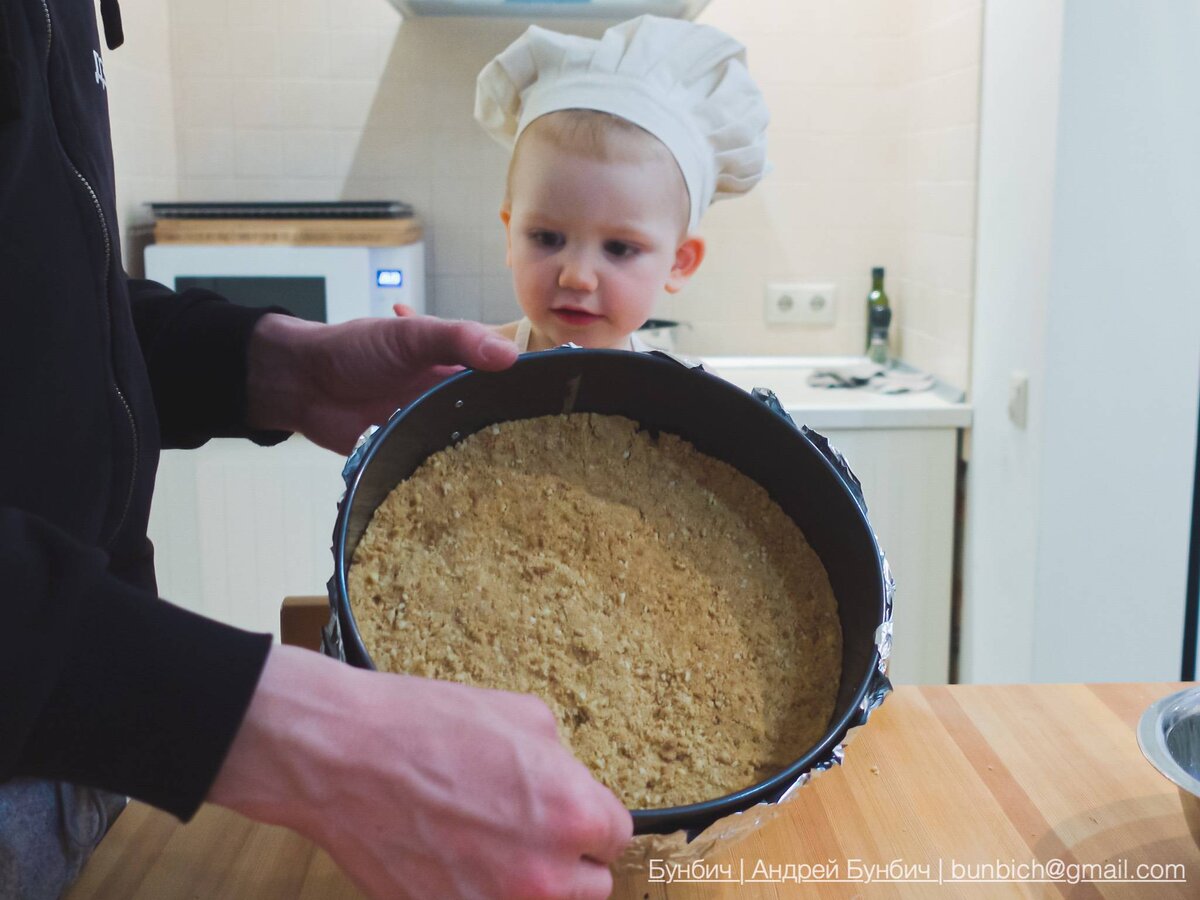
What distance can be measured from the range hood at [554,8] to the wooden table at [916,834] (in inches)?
65.6

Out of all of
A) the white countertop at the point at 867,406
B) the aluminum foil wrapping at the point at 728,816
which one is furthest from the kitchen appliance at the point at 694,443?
the white countertop at the point at 867,406

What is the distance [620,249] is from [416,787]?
3.49ft

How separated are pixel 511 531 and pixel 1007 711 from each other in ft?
1.63

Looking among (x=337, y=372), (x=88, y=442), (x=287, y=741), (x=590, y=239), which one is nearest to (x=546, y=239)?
(x=590, y=239)

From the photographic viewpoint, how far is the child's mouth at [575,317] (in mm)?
1403

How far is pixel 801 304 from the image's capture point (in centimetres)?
253

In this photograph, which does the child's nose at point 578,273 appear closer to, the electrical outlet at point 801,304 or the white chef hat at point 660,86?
the white chef hat at point 660,86

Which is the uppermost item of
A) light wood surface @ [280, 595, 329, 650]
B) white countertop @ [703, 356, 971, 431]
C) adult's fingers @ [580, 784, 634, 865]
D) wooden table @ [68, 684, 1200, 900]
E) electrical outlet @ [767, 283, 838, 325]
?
electrical outlet @ [767, 283, 838, 325]

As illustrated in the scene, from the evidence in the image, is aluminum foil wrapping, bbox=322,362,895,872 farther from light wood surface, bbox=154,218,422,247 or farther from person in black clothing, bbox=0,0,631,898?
light wood surface, bbox=154,218,422,247

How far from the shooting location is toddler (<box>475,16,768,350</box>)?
137 centimetres

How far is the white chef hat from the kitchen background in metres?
0.59

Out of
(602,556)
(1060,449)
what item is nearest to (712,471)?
(602,556)

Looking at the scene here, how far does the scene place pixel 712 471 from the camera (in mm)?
733

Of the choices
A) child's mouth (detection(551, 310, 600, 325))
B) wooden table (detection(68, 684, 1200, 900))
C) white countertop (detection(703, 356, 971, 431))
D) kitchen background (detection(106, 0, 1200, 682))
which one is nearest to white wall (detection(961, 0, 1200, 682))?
kitchen background (detection(106, 0, 1200, 682))
